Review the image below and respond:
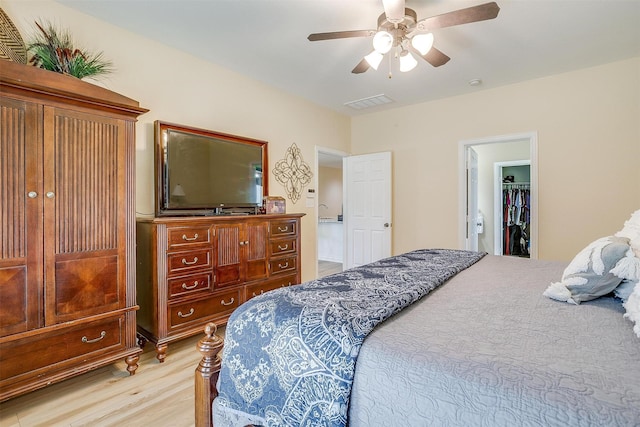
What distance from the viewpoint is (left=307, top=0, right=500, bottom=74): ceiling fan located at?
188cm

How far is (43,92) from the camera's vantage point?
5.90ft

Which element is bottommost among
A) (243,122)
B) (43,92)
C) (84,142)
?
(84,142)

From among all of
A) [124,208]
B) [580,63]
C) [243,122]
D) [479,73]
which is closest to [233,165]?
[243,122]

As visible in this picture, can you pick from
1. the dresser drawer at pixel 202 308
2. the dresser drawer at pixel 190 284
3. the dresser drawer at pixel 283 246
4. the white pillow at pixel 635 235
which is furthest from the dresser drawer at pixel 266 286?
the white pillow at pixel 635 235

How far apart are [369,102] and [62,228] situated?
3.72 m

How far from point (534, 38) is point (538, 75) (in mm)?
986

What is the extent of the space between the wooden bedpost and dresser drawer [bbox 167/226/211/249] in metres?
1.34

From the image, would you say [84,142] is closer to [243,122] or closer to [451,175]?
[243,122]

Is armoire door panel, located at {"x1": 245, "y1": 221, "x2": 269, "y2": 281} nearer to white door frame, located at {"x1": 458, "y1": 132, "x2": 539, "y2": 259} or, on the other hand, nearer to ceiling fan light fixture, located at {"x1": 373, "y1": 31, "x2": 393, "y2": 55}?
ceiling fan light fixture, located at {"x1": 373, "y1": 31, "x2": 393, "y2": 55}

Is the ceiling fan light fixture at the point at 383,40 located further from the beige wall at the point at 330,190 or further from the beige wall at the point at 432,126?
the beige wall at the point at 330,190

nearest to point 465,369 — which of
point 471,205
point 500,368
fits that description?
point 500,368

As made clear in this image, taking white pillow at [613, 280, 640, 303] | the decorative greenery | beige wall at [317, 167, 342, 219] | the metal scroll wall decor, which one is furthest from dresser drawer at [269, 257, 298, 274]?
beige wall at [317, 167, 342, 219]

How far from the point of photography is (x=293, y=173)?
416 cm

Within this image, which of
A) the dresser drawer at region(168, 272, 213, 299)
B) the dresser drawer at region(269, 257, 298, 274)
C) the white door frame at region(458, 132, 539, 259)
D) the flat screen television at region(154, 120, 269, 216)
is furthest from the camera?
the white door frame at region(458, 132, 539, 259)
